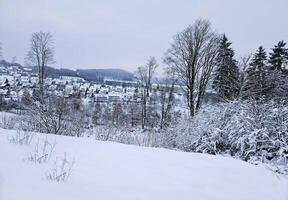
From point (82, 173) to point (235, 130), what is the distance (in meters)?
6.34

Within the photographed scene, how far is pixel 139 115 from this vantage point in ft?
106

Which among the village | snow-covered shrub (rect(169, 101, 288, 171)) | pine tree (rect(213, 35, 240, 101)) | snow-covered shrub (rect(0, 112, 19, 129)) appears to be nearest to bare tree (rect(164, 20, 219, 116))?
pine tree (rect(213, 35, 240, 101))

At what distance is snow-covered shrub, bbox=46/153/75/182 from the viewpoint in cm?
326

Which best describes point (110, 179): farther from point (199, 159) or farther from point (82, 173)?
point (199, 159)

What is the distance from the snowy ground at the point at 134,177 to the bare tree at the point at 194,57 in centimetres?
1682

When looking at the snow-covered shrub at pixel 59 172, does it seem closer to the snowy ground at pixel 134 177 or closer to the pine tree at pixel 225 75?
the snowy ground at pixel 134 177

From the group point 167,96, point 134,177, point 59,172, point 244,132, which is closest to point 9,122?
point 244,132

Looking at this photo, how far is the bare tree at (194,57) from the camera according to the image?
21969 millimetres

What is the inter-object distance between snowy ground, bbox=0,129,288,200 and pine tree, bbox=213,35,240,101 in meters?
17.7

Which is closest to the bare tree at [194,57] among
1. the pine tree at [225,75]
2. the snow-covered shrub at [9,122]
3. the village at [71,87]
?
the pine tree at [225,75]

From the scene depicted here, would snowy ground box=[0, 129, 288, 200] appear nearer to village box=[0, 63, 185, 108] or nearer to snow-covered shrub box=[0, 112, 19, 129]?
snow-covered shrub box=[0, 112, 19, 129]

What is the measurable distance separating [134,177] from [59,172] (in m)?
1.02

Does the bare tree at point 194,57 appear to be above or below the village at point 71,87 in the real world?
above

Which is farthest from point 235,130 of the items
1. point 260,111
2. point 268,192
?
point 268,192
